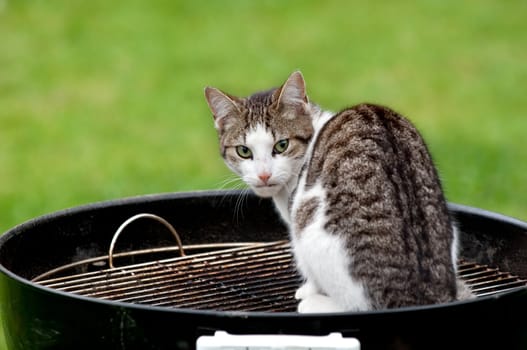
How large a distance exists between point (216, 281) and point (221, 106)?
1.75 ft

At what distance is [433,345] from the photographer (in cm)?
212

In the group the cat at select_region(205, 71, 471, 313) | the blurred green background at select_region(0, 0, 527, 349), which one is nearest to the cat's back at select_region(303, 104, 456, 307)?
the cat at select_region(205, 71, 471, 313)

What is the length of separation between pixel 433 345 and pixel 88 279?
1244 mm

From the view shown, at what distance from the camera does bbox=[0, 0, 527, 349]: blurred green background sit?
19.5 ft

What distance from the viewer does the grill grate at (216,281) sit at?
286 centimetres

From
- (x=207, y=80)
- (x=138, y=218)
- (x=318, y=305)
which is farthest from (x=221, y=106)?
(x=207, y=80)

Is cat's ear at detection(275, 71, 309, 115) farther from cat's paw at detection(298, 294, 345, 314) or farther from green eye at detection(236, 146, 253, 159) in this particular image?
cat's paw at detection(298, 294, 345, 314)

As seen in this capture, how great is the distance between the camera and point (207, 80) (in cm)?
722

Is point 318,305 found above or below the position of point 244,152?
below

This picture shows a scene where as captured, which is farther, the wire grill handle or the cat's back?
the wire grill handle

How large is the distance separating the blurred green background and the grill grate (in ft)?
7.59

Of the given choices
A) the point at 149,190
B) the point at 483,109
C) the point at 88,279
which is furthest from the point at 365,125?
the point at 483,109

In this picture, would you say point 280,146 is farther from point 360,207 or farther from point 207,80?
point 207,80

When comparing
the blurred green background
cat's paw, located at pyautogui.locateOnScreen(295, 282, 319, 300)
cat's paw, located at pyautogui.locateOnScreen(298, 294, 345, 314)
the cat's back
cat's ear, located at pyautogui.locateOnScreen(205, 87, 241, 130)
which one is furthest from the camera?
the blurred green background
